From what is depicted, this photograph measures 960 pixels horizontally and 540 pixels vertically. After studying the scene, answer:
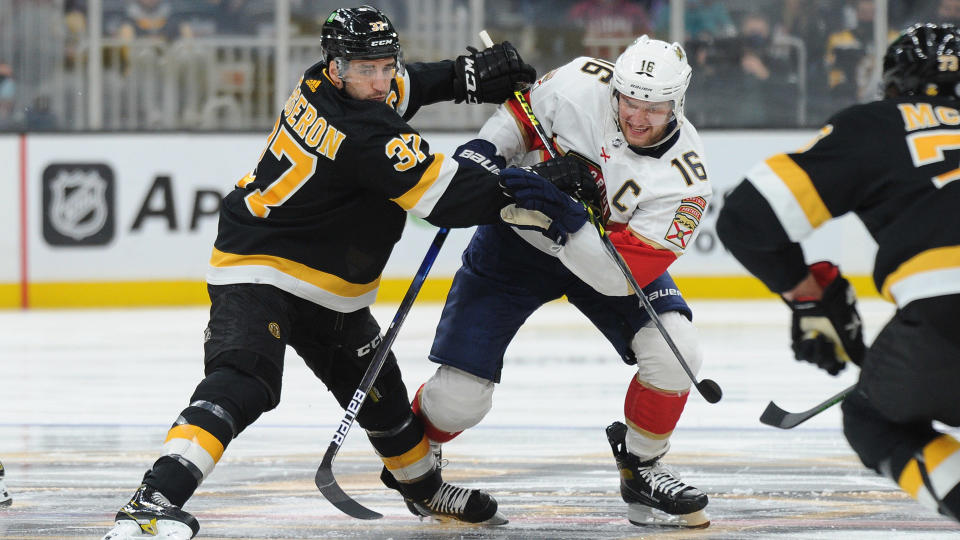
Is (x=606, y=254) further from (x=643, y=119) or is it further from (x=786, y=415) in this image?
(x=786, y=415)

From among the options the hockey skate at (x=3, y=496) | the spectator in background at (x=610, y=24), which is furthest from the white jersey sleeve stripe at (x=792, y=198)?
the spectator in background at (x=610, y=24)

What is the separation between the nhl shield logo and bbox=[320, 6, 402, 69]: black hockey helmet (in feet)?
17.8

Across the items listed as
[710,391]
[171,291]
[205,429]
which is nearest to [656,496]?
[710,391]

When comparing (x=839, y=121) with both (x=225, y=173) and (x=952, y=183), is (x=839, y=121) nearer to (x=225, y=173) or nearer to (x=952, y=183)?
(x=952, y=183)

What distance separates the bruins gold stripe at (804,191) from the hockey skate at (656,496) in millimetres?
1193

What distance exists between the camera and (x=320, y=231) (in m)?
3.20

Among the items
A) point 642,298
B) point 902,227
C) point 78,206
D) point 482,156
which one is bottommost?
point 78,206

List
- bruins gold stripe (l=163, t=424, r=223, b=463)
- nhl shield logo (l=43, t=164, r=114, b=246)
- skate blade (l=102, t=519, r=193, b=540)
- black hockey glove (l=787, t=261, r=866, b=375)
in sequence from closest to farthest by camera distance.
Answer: black hockey glove (l=787, t=261, r=866, b=375)
skate blade (l=102, t=519, r=193, b=540)
bruins gold stripe (l=163, t=424, r=223, b=463)
nhl shield logo (l=43, t=164, r=114, b=246)

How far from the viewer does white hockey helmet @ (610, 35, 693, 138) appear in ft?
10.6

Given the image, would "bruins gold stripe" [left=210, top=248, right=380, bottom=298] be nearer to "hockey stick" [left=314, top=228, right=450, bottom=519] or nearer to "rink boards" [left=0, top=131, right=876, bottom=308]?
"hockey stick" [left=314, top=228, right=450, bottom=519]

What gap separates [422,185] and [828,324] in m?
0.92

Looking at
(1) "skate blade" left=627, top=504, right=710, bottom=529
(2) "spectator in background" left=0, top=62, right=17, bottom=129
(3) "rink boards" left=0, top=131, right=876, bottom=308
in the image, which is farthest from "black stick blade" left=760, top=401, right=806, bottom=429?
(2) "spectator in background" left=0, top=62, right=17, bottom=129

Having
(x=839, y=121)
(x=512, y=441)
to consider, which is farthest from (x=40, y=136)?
(x=839, y=121)

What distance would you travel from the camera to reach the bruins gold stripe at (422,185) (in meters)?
3.07
